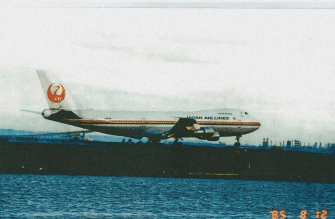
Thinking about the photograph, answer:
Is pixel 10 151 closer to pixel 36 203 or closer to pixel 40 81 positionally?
pixel 40 81

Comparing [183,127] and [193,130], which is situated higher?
Answer: [183,127]

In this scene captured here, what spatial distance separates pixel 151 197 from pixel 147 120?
69.5ft

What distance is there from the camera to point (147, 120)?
5419 centimetres

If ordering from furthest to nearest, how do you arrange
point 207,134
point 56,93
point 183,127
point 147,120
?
point 56,93
point 147,120
point 183,127
point 207,134

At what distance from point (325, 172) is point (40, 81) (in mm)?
36327

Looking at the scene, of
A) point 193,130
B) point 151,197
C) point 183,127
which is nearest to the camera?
point 151,197

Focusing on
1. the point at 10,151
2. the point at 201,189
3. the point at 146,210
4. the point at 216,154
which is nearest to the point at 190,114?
the point at 216,154

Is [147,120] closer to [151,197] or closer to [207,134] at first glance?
[207,134]

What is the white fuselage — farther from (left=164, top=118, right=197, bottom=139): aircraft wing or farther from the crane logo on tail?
the crane logo on tail

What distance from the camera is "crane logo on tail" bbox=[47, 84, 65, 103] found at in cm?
5388

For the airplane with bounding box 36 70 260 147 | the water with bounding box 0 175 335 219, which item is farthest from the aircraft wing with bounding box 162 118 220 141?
the water with bounding box 0 175 335 219

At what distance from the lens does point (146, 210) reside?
3002 cm

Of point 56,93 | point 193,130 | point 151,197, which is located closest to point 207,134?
point 193,130

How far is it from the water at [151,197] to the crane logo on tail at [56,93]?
1521 centimetres
